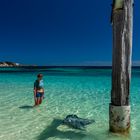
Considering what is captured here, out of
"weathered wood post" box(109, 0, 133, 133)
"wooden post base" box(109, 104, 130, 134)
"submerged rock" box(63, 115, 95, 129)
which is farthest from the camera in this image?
"submerged rock" box(63, 115, 95, 129)

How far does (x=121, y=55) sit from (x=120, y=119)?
1366mm

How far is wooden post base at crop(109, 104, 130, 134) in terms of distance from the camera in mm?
5441

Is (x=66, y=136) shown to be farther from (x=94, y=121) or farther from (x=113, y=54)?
(x=113, y=54)

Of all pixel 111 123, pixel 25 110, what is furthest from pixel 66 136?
pixel 25 110

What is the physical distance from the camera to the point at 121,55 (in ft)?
17.4

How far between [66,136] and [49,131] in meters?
0.63

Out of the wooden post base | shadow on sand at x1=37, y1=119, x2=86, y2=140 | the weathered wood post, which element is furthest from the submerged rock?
the weathered wood post

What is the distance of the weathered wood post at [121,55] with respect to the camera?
208 inches

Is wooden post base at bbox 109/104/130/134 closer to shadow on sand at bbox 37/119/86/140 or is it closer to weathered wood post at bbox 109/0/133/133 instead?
weathered wood post at bbox 109/0/133/133

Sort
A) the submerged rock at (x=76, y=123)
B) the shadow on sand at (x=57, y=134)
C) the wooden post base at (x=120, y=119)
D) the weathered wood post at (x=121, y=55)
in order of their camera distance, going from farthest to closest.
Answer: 1. the submerged rock at (x=76, y=123)
2. the shadow on sand at (x=57, y=134)
3. the wooden post base at (x=120, y=119)
4. the weathered wood post at (x=121, y=55)

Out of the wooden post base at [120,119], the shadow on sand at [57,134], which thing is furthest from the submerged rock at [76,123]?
the wooden post base at [120,119]

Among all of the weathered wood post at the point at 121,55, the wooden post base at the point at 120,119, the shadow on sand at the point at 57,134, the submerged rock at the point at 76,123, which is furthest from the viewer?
the submerged rock at the point at 76,123

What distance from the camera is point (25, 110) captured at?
31.0 feet

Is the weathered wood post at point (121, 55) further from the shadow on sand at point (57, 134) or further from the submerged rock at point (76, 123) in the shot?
the submerged rock at point (76, 123)
